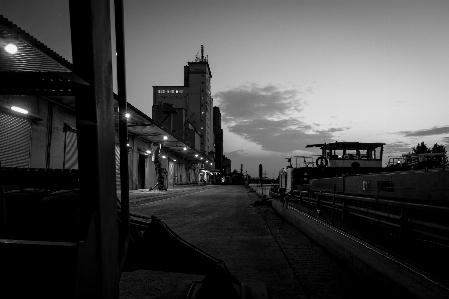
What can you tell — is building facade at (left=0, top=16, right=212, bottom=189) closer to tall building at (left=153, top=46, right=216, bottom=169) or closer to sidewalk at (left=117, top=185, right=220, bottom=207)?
sidewalk at (left=117, top=185, right=220, bottom=207)

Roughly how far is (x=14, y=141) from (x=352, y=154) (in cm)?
1656

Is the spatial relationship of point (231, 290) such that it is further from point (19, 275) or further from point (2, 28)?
point (2, 28)

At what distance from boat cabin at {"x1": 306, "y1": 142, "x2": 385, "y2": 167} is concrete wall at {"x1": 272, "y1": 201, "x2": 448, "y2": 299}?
33.9 ft

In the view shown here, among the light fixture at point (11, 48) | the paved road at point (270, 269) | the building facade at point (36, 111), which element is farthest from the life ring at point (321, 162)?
the light fixture at point (11, 48)

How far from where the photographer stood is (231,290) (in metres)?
2.53

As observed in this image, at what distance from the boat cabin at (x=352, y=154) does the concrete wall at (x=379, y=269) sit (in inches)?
407

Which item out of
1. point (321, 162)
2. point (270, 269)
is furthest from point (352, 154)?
point (270, 269)

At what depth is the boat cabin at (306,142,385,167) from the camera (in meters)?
15.3

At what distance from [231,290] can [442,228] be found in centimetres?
362

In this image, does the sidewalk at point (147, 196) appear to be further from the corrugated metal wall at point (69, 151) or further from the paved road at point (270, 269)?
the paved road at point (270, 269)

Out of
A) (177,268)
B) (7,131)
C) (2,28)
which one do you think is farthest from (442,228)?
(7,131)

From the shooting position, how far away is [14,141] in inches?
518

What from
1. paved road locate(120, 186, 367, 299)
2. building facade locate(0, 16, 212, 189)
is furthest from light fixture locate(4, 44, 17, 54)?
paved road locate(120, 186, 367, 299)

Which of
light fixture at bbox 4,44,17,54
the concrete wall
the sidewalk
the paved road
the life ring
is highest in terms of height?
light fixture at bbox 4,44,17,54
